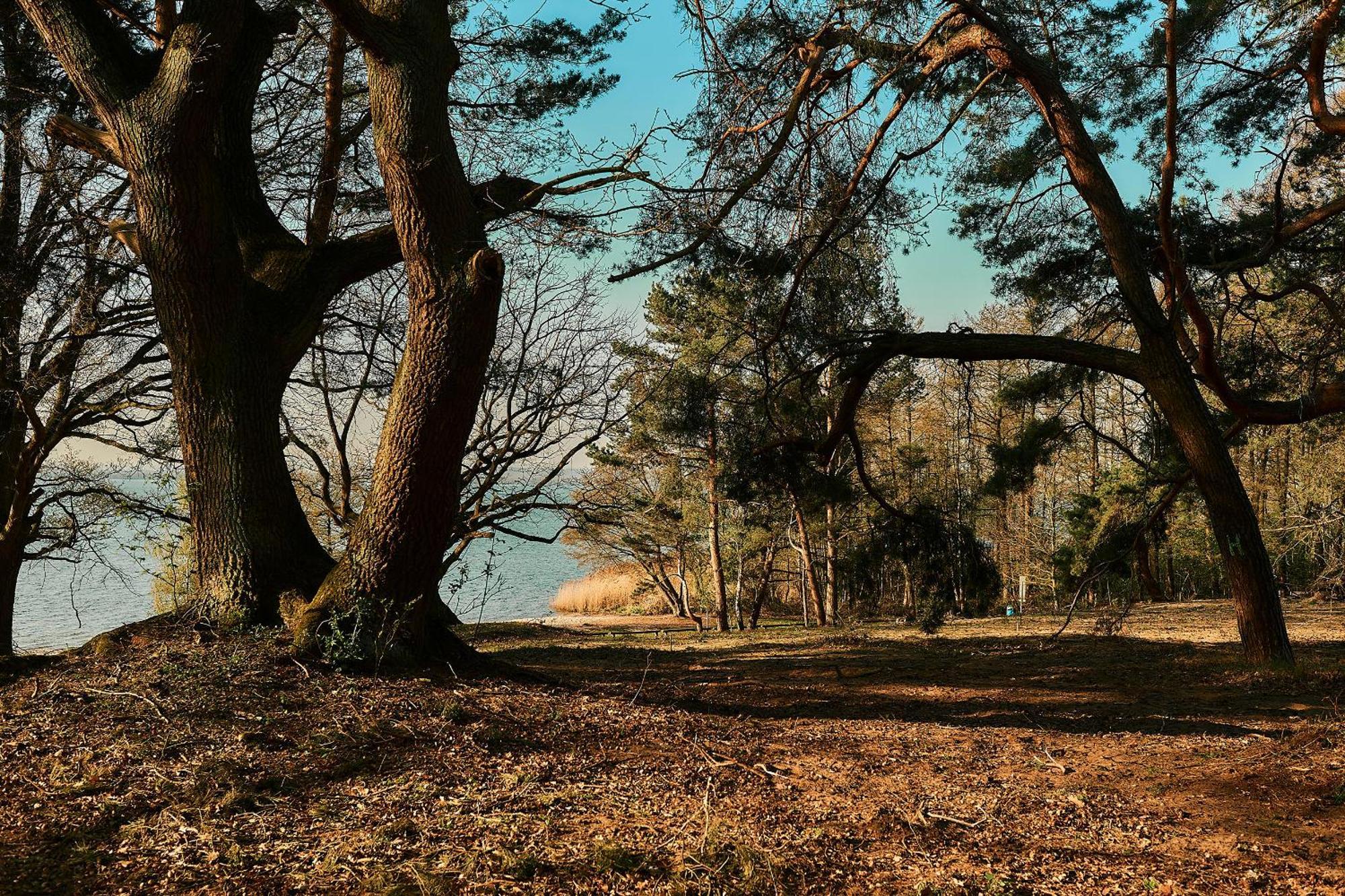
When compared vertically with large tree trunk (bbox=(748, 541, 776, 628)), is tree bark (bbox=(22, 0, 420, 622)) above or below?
above

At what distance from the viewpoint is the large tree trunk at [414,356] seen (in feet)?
14.6

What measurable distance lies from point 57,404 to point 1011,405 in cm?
972

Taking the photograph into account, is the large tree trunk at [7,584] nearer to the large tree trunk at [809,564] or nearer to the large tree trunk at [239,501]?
the large tree trunk at [239,501]

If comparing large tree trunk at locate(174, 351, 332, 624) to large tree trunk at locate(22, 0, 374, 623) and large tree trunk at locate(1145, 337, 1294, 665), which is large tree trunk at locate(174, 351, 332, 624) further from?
large tree trunk at locate(1145, 337, 1294, 665)

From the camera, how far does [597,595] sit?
31172mm

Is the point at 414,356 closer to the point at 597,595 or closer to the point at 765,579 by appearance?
the point at 765,579

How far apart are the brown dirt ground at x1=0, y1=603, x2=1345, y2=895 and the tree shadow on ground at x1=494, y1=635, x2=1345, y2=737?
0.06 meters

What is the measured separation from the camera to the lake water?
26.2ft

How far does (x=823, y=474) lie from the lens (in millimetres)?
8039

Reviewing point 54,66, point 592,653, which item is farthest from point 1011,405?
point 54,66

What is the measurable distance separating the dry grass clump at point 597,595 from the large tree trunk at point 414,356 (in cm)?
2596

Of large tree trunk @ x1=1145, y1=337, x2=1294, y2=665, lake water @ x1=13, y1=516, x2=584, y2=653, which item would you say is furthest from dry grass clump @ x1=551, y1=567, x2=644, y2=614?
large tree trunk @ x1=1145, y1=337, x2=1294, y2=665

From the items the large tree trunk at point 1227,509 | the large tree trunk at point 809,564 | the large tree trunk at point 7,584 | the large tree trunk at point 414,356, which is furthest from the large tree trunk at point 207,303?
the large tree trunk at point 809,564

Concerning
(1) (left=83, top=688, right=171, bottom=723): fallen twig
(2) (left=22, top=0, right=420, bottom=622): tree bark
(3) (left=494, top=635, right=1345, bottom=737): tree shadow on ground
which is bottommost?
(3) (left=494, top=635, right=1345, bottom=737): tree shadow on ground
